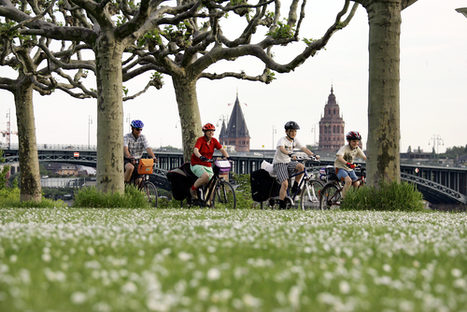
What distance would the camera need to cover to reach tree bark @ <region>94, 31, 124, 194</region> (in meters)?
12.8

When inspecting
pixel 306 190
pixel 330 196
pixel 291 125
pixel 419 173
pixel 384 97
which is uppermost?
pixel 384 97

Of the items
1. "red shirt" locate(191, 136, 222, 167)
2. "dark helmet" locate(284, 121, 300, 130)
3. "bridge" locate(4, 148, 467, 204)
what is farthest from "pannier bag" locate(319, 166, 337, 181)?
"bridge" locate(4, 148, 467, 204)

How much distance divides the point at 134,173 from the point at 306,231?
834 centimetres

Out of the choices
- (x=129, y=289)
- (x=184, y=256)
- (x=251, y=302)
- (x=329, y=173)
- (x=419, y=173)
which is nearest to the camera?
(x=251, y=302)

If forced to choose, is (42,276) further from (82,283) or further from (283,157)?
(283,157)

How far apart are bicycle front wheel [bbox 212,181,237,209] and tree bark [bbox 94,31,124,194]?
2.06 metres

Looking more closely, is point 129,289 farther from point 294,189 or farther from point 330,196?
point 294,189

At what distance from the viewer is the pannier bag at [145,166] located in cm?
1352

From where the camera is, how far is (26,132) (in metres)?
20.2

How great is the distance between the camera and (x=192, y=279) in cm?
350

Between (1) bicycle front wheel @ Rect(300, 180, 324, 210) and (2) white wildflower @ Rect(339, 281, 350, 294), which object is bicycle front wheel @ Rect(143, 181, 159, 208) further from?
(2) white wildflower @ Rect(339, 281, 350, 294)

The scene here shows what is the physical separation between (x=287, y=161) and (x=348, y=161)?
4.21ft

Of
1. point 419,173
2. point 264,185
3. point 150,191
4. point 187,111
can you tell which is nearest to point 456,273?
point 264,185

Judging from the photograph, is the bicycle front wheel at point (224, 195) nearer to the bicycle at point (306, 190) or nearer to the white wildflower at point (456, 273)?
the bicycle at point (306, 190)
